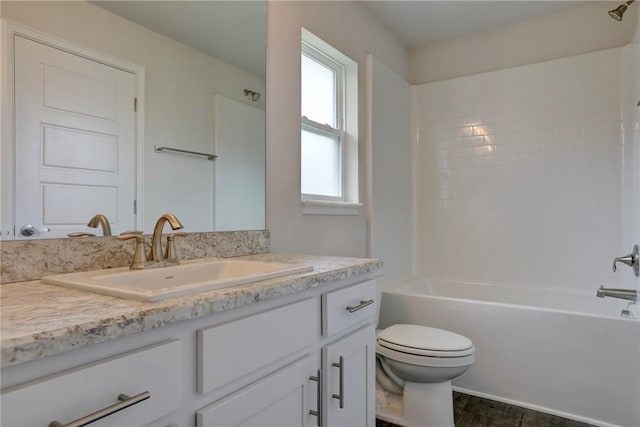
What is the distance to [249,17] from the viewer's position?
1.64 meters

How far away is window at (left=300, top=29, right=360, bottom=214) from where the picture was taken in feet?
6.98

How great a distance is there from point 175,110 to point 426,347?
1.47 m

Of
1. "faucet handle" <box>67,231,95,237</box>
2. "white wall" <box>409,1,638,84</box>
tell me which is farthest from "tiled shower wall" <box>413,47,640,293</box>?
"faucet handle" <box>67,231,95,237</box>

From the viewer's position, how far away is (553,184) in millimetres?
2721

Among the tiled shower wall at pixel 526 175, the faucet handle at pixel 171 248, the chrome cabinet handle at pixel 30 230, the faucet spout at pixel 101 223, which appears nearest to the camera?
the chrome cabinet handle at pixel 30 230

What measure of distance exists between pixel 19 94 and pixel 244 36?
2.98 feet

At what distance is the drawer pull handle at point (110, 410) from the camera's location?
20.9 inches

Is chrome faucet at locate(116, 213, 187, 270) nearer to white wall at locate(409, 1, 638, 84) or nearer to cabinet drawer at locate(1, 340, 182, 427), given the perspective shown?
cabinet drawer at locate(1, 340, 182, 427)

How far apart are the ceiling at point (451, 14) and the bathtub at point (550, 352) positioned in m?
1.91

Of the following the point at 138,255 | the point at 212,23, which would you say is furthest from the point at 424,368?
the point at 212,23

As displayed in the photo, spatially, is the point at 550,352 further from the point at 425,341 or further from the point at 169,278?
the point at 169,278

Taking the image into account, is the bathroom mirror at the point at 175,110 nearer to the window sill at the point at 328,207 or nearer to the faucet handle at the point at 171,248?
the faucet handle at the point at 171,248

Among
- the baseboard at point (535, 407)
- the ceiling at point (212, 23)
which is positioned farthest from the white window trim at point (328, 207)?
the baseboard at point (535, 407)

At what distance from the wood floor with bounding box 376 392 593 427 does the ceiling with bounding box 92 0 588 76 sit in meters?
1.91
